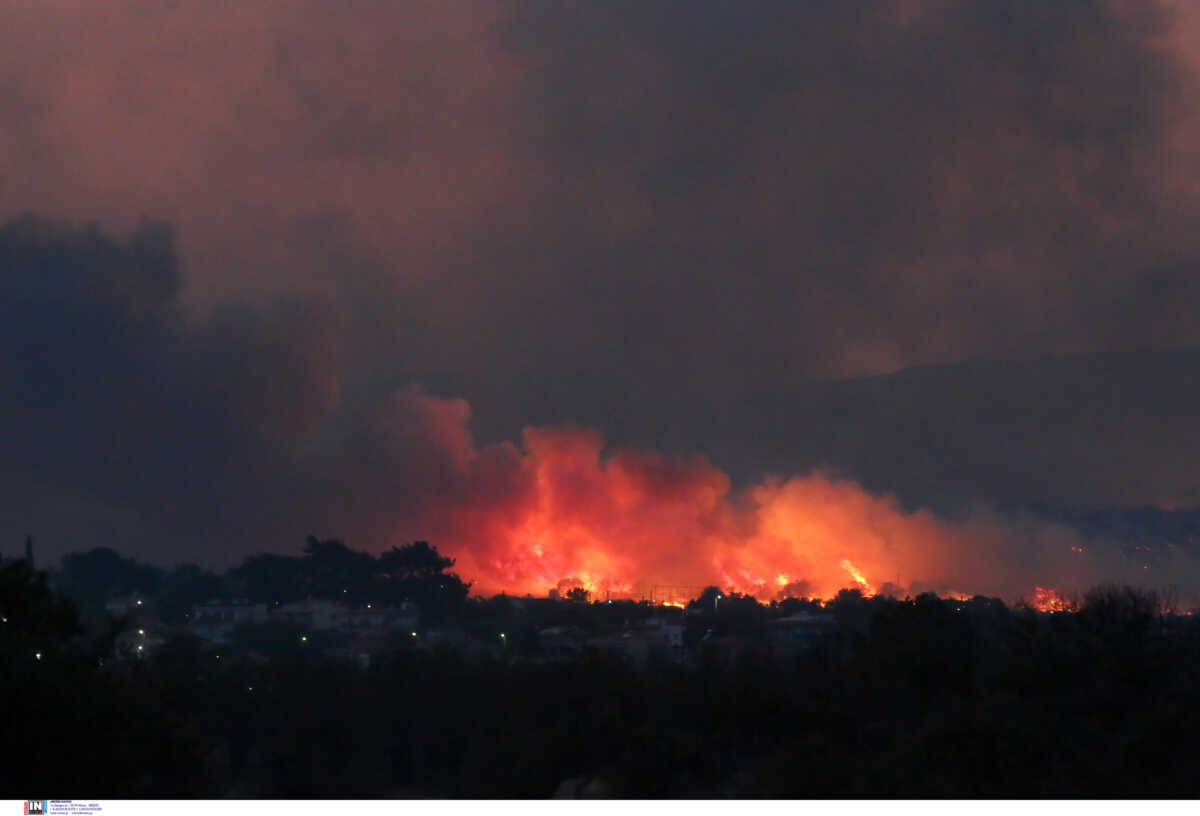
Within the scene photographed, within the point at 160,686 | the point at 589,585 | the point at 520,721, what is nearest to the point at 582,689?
the point at 520,721

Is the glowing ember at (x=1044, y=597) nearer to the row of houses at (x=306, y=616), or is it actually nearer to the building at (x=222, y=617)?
the row of houses at (x=306, y=616)

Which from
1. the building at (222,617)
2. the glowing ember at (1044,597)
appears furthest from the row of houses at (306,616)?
the glowing ember at (1044,597)

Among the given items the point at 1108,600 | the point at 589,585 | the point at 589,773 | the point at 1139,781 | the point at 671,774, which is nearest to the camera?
the point at 1139,781

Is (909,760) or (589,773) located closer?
(909,760)

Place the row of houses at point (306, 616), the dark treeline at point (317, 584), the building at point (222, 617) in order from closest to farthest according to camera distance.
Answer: the building at point (222, 617) → the row of houses at point (306, 616) → the dark treeline at point (317, 584)

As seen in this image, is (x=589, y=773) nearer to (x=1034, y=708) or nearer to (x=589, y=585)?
(x=1034, y=708)

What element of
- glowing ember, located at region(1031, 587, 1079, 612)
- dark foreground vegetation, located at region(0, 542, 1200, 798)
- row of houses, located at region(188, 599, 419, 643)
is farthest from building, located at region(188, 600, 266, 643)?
glowing ember, located at region(1031, 587, 1079, 612)

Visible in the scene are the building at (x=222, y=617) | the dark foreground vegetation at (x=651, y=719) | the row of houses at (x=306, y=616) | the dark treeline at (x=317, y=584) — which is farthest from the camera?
the dark treeline at (x=317, y=584)

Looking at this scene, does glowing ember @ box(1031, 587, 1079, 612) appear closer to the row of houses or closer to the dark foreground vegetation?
the dark foreground vegetation

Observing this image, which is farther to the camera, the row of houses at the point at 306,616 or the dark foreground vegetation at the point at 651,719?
the row of houses at the point at 306,616
